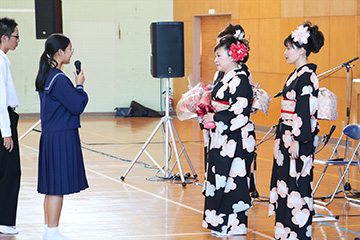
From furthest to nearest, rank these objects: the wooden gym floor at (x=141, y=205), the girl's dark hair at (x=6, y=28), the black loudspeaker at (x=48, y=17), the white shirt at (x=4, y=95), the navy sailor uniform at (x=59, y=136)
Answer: the black loudspeaker at (x=48, y=17)
the wooden gym floor at (x=141, y=205)
the girl's dark hair at (x=6, y=28)
the white shirt at (x=4, y=95)
the navy sailor uniform at (x=59, y=136)

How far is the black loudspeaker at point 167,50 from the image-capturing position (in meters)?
7.71

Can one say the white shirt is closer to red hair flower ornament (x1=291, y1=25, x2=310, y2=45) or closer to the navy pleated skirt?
the navy pleated skirt

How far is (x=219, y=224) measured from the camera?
5121 mm

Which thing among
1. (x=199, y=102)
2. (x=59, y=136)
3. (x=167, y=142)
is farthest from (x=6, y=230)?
(x=167, y=142)

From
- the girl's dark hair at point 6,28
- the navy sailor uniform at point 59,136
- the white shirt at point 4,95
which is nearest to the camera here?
the navy sailor uniform at point 59,136

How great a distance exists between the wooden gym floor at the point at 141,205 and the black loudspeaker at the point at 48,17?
174 cm

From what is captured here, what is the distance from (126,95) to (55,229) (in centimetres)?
1104

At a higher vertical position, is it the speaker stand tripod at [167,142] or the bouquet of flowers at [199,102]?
the bouquet of flowers at [199,102]

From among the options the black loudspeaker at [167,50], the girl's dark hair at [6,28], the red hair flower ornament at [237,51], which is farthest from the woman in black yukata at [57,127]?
the black loudspeaker at [167,50]

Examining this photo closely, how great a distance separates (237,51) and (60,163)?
1.56 metres

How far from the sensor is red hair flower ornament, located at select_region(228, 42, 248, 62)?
505cm

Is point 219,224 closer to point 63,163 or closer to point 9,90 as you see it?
point 63,163

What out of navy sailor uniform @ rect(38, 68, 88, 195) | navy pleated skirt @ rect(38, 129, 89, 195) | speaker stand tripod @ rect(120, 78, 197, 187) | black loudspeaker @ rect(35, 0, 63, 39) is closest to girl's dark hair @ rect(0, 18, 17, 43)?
navy sailor uniform @ rect(38, 68, 88, 195)

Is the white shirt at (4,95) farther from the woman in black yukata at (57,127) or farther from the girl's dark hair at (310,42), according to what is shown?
the girl's dark hair at (310,42)
